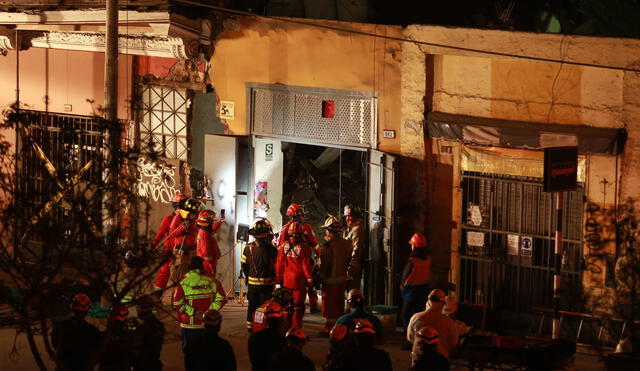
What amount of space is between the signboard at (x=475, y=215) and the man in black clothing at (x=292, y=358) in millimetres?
6975

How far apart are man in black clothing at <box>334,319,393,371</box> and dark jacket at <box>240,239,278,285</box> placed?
5.23 meters

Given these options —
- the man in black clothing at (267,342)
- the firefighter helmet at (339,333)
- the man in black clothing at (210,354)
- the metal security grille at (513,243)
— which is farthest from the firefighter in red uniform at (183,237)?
the man in black clothing at (210,354)

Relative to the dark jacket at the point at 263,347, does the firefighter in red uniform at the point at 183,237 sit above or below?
above

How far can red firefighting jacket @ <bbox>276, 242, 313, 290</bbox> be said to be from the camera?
1639 cm

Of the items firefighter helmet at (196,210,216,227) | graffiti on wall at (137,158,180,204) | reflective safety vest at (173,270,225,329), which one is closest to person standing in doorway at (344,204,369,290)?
firefighter helmet at (196,210,216,227)

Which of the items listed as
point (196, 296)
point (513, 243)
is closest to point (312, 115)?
point (513, 243)

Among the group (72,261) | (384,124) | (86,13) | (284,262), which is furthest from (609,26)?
(72,261)

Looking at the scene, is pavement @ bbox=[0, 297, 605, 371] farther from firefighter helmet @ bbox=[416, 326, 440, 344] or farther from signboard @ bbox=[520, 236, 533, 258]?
firefighter helmet @ bbox=[416, 326, 440, 344]

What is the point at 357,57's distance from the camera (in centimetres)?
1817

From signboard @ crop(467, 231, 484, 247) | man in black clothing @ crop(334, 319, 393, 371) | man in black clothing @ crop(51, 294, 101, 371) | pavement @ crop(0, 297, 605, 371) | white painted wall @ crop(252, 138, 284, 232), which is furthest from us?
white painted wall @ crop(252, 138, 284, 232)

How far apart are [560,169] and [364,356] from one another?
4928 millimetres

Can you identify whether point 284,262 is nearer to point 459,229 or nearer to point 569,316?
point 459,229

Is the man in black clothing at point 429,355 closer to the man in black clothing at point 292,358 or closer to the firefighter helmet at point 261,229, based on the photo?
the man in black clothing at point 292,358

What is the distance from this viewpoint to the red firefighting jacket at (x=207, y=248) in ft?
57.2
